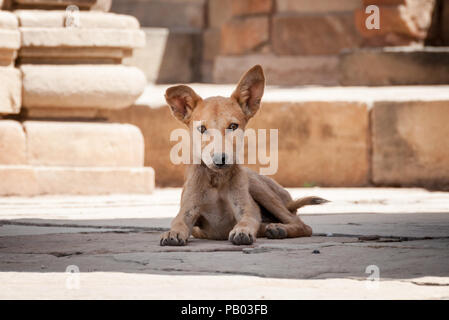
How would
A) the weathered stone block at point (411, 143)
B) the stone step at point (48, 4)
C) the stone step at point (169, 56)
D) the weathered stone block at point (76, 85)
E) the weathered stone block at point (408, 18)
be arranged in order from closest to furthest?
the weathered stone block at point (76, 85)
the weathered stone block at point (411, 143)
the stone step at point (48, 4)
the weathered stone block at point (408, 18)
the stone step at point (169, 56)

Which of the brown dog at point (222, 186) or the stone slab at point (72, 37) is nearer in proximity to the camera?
the brown dog at point (222, 186)

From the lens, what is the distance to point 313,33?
12672 mm

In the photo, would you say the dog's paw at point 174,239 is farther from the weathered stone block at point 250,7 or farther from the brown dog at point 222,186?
the weathered stone block at point 250,7

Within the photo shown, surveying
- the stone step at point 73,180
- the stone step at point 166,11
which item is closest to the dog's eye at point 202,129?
the stone step at point 73,180

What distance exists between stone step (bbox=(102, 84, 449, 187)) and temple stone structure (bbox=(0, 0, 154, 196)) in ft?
1.51

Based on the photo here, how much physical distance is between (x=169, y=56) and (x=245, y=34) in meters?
1.52

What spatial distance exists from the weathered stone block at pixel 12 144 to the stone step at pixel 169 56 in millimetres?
5908

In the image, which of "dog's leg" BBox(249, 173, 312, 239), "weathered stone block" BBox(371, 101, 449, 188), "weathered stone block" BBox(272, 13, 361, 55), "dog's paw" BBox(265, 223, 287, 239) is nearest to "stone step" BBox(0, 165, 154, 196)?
"weathered stone block" BBox(371, 101, 449, 188)

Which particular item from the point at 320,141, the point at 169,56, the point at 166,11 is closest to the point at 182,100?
the point at 320,141

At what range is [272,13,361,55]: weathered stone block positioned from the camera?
1255cm

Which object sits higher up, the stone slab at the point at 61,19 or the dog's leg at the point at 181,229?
the stone slab at the point at 61,19

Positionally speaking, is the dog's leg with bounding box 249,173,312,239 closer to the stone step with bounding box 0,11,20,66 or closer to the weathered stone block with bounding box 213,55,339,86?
the stone step with bounding box 0,11,20,66

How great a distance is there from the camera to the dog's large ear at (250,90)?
5043mm

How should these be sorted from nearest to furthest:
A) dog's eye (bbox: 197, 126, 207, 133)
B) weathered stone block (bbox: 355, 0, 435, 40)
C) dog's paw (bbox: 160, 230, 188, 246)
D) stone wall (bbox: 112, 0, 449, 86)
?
dog's paw (bbox: 160, 230, 188, 246) < dog's eye (bbox: 197, 126, 207, 133) < weathered stone block (bbox: 355, 0, 435, 40) < stone wall (bbox: 112, 0, 449, 86)
